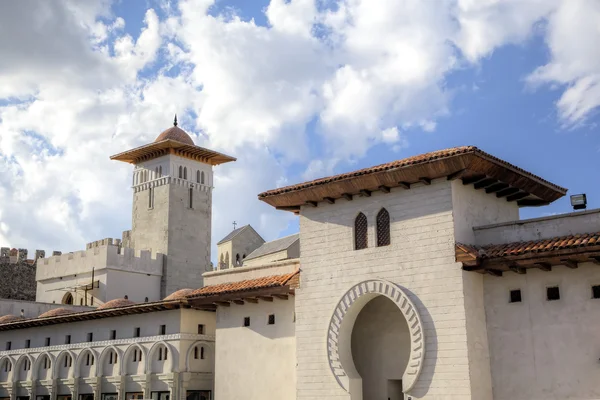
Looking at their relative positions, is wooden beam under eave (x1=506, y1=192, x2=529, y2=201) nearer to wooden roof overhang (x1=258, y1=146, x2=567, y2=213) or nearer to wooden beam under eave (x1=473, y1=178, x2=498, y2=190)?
wooden roof overhang (x1=258, y1=146, x2=567, y2=213)

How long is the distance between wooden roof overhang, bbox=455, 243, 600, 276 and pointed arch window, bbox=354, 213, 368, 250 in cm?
316

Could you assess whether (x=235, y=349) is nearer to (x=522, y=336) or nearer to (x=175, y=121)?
(x=522, y=336)

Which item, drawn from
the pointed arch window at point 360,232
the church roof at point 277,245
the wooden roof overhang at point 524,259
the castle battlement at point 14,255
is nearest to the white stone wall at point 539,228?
the wooden roof overhang at point 524,259

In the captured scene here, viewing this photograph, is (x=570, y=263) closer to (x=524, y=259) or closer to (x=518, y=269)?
(x=524, y=259)

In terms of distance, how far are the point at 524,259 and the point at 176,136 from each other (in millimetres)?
37522

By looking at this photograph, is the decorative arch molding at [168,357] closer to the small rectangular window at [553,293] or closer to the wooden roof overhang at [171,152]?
the small rectangular window at [553,293]

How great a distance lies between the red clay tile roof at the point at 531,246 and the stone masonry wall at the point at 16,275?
1690 inches

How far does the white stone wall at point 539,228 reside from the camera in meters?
19.2

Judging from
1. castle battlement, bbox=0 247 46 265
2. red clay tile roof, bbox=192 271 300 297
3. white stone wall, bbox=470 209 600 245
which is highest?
castle battlement, bbox=0 247 46 265

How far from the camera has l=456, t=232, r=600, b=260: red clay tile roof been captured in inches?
703

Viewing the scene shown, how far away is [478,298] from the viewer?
20047 mm

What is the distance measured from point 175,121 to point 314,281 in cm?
3437

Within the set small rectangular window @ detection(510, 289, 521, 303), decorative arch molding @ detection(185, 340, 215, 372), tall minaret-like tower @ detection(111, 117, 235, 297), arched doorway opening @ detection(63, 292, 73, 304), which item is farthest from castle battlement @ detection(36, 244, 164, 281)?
small rectangular window @ detection(510, 289, 521, 303)

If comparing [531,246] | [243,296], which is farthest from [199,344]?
[531,246]
